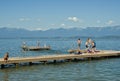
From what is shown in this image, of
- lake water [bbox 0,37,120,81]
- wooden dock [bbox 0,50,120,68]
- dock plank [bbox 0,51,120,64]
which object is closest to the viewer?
lake water [bbox 0,37,120,81]

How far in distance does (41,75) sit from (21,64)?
8.50 meters

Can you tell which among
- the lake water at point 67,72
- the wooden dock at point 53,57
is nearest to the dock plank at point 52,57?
the wooden dock at point 53,57

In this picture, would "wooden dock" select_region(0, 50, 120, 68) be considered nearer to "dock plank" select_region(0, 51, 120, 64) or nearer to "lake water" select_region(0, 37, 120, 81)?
"dock plank" select_region(0, 51, 120, 64)

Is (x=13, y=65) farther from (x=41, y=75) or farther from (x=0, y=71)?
(x=41, y=75)

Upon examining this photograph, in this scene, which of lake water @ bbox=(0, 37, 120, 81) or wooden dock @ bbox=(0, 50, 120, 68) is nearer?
lake water @ bbox=(0, 37, 120, 81)

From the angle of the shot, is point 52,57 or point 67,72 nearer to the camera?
point 67,72

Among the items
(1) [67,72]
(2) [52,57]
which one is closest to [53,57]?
(2) [52,57]

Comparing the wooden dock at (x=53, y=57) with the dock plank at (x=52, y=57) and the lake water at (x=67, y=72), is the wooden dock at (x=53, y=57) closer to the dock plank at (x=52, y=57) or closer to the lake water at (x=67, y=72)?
the dock plank at (x=52, y=57)

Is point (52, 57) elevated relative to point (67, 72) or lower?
elevated

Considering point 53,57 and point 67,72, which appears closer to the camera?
point 67,72

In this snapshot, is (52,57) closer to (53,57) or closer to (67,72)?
(53,57)

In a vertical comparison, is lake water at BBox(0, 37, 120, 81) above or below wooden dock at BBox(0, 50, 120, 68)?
below

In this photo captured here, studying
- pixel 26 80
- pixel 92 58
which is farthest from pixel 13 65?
pixel 92 58

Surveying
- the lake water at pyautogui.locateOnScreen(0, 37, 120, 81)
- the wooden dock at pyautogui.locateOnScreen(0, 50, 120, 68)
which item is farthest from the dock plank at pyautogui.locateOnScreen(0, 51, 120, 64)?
the lake water at pyautogui.locateOnScreen(0, 37, 120, 81)
